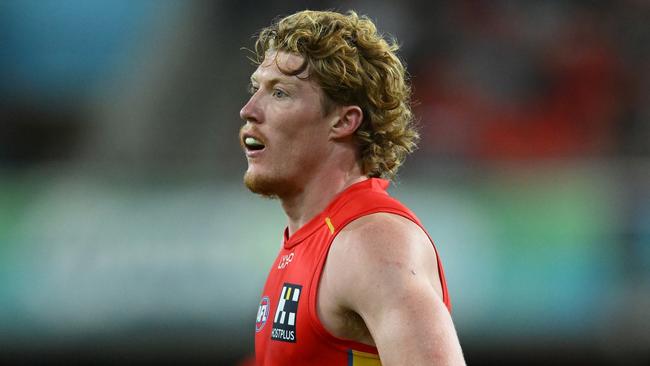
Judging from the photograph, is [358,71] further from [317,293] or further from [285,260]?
[317,293]

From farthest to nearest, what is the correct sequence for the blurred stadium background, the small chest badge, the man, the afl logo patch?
1. the blurred stadium background
2. the afl logo patch
3. the small chest badge
4. the man

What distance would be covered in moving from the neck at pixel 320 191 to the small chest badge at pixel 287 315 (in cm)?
31

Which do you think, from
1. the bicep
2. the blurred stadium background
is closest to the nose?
the bicep

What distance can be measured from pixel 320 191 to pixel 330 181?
0.15ft

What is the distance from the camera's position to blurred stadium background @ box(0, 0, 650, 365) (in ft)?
22.8

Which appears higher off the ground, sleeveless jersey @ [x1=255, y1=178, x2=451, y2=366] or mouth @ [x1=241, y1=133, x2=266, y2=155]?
mouth @ [x1=241, y1=133, x2=266, y2=155]

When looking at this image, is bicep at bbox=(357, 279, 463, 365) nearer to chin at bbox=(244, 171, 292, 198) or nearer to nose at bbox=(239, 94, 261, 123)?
chin at bbox=(244, 171, 292, 198)

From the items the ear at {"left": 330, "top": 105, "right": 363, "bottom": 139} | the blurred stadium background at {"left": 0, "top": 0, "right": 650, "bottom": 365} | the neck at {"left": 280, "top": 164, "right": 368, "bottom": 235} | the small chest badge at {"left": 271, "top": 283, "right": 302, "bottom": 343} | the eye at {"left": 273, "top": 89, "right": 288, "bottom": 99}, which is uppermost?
the blurred stadium background at {"left": 0, "top": 0, "right": 650, "bottom": 365}

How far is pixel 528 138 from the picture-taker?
7914 millimetres

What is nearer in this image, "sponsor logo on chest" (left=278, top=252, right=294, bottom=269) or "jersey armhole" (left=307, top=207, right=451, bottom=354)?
"jersey armhole" (left=307, top=207, right=451, bottom=354)

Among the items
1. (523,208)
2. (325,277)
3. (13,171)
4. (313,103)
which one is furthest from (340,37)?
(13,171)

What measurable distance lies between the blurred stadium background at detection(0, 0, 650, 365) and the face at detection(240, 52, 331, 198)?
3814mm

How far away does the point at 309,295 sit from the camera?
287 cm

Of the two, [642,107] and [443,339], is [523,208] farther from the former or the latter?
[443,339]
